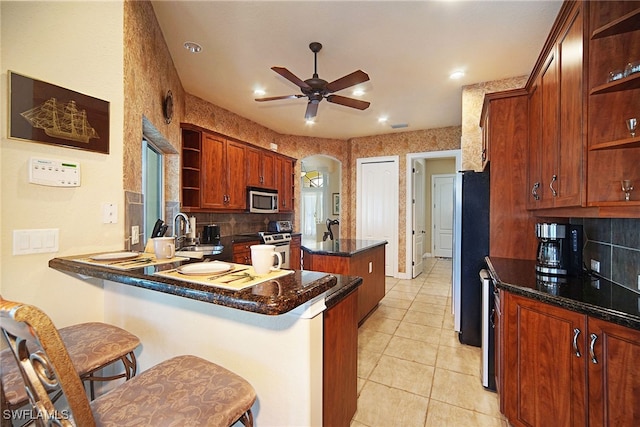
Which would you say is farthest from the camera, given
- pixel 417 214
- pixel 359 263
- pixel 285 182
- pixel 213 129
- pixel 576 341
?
pixel 417 214

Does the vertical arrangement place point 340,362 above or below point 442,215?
below

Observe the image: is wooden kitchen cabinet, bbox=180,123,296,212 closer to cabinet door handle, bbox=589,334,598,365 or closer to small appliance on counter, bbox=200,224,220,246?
small appliance on counter, bbox=200,224,220,246

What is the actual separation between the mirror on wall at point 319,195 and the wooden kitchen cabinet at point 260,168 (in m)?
2.66

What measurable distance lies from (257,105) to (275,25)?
6.24 feet

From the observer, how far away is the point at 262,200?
4746mm

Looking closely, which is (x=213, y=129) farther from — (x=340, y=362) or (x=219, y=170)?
(x=340, y=362)

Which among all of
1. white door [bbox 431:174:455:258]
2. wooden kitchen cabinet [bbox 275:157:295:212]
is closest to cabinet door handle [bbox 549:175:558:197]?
wooden kitchen cabinet [bbox 275:157:295:212]

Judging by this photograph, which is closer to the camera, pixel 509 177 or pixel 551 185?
pixel 551 185

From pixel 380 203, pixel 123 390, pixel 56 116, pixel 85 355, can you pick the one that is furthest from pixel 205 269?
pixel 380 203

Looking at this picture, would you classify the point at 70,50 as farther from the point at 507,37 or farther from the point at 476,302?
the point at 476,302

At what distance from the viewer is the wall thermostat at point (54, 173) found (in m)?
1.40

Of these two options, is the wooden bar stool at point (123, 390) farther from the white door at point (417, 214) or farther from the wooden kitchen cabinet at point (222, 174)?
the white door at point (417, 214)

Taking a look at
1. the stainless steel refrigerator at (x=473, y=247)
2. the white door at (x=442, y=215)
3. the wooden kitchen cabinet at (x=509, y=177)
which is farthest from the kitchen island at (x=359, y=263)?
the white door at (x=442, y=215)

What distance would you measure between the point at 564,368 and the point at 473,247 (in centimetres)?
141
